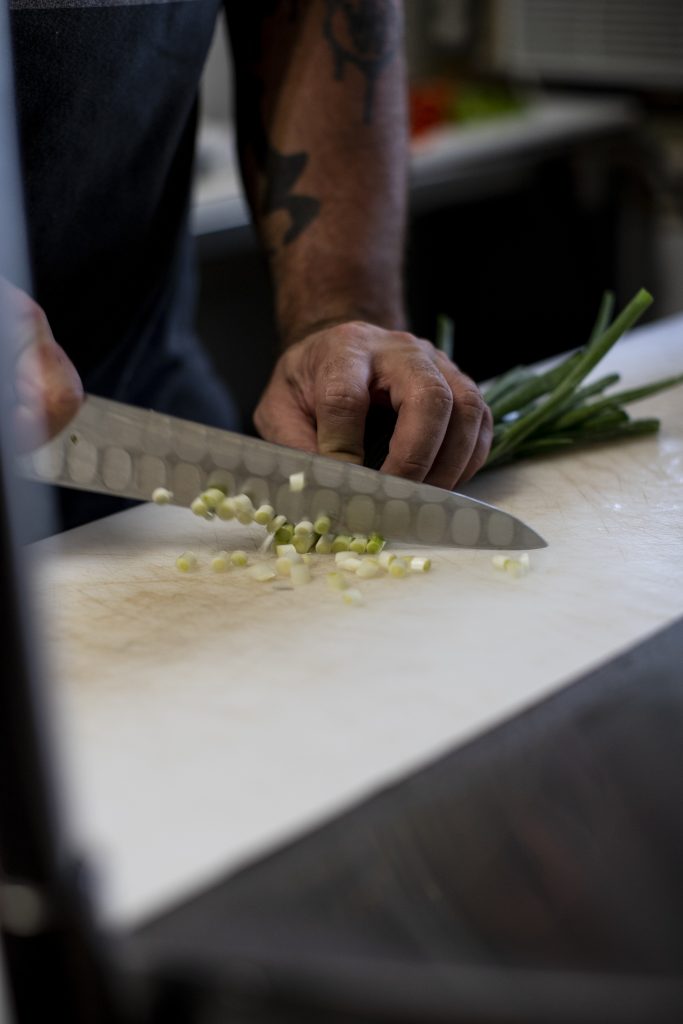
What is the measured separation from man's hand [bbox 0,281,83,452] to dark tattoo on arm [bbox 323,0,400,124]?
0.74 m

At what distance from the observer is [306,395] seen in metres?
1.16

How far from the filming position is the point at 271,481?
1.01 metres

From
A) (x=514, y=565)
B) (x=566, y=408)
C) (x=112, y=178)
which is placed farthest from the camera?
(x=112, y=178)

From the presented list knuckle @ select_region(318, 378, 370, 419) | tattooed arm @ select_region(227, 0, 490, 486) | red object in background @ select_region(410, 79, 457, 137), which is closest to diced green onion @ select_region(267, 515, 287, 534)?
knuckle @ select_region(318, 378, 370, 419)

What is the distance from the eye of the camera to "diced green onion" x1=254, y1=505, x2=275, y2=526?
1020mm

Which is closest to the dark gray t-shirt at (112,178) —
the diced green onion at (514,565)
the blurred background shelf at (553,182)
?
the diced green onion at (514,565)

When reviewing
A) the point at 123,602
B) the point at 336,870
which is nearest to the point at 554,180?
the point at 123,602

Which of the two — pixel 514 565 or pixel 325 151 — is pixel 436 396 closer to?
pixel 514 565

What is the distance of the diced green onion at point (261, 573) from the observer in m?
0.97

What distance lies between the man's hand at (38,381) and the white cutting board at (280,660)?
153 millimetres

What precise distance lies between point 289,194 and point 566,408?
1.58 ft

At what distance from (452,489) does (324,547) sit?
161 millimetres

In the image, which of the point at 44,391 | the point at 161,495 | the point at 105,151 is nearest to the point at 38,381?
the point at 44,391

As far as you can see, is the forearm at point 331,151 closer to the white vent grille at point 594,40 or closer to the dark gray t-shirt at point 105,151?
the dark gray t-shirt at point 105,151
